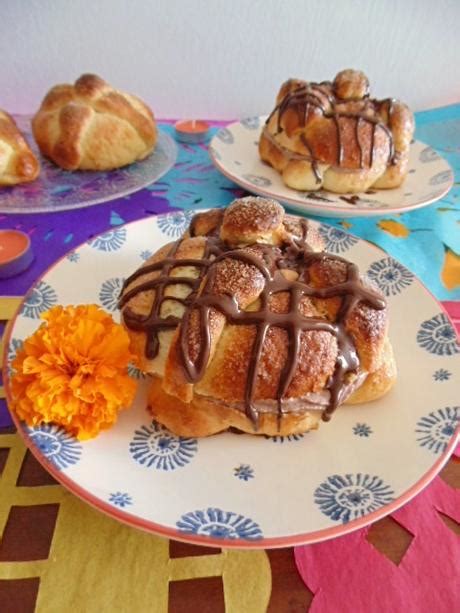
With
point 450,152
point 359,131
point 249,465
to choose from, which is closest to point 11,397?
point 249,465

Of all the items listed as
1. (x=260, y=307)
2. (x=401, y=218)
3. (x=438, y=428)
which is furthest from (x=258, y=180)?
(x=438, y=428)

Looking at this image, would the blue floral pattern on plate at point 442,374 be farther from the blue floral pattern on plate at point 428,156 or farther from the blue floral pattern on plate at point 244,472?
the blue floral pattern on plate at point 428,156

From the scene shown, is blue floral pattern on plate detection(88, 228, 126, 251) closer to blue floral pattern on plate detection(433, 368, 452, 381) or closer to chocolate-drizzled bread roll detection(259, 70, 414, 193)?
chocolate-drizzled bread roll detection(259, 70, 414, 193)

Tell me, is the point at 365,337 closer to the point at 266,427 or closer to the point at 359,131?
the point at 266,427

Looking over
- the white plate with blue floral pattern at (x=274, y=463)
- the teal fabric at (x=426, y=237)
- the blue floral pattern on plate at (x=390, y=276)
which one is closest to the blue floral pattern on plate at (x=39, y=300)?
the white plate with blue floral pattern at (x=274, y=463)

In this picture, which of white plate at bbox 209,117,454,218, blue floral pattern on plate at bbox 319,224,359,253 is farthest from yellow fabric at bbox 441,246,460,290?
blue floral pattern on plate at bbox 319,224,359,253
